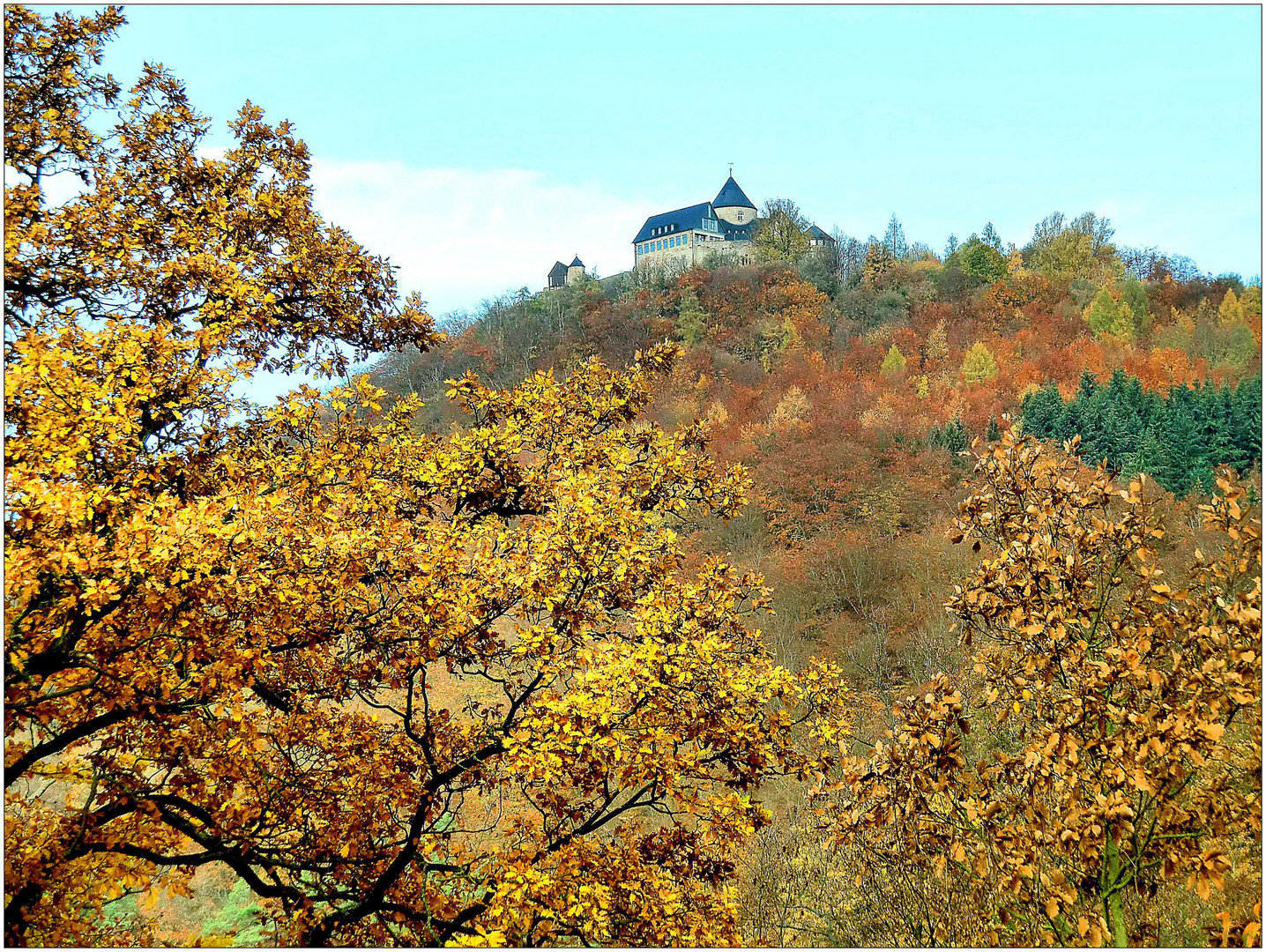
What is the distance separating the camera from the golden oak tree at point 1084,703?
12.0ft

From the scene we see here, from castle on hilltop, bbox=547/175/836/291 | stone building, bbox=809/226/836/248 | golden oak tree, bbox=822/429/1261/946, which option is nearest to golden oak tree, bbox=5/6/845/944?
golden oak tree, bbox=822/429/1261/946

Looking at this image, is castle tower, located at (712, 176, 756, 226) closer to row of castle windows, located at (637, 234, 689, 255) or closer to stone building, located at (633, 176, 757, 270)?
stone building, located at (633, 176, 757, 270)

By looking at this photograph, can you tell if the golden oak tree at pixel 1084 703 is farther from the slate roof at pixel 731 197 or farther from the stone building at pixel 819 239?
the slate roof at pixel 731 197

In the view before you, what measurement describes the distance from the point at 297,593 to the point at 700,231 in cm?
7542

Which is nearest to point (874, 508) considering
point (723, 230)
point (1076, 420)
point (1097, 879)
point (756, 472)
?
point (756, 472)

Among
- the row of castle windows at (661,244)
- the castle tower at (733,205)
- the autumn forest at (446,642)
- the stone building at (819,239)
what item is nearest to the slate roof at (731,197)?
the castle tower at (733,205)

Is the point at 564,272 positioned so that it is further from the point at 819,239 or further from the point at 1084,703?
the point at 1084,703

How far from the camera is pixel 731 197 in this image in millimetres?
79000

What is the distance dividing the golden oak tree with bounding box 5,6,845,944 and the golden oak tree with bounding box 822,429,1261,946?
98 centimetres

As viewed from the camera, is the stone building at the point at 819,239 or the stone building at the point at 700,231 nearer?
the stone building at the point at 819,239

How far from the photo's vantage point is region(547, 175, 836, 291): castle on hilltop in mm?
74812

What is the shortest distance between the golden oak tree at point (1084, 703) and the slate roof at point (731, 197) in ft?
260

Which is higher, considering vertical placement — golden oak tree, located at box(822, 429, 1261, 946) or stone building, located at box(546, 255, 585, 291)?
stone building, located at box(546, 255, 585, 291)

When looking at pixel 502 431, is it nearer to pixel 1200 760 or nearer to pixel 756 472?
pixel 1200 760
